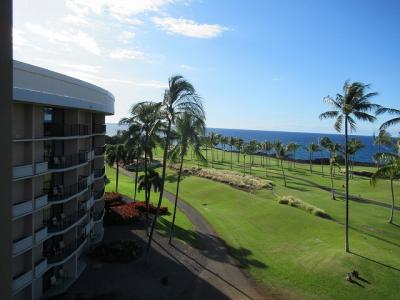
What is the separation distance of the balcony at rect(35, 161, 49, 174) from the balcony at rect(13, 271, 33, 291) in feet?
19.9

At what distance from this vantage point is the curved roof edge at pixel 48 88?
2186cm

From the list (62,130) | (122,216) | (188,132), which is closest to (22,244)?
(62,130)

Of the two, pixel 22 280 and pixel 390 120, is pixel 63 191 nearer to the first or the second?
pixel 22 280

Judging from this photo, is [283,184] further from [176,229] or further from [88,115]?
[88,115]

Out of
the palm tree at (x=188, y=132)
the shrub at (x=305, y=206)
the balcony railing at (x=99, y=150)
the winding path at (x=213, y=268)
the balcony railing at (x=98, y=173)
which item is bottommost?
the winding path at (x=213, y=268)

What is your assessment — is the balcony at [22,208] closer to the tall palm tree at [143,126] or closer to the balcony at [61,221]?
the balcony at [61,221]

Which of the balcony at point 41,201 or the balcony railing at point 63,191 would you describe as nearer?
the balcony at point 41,201

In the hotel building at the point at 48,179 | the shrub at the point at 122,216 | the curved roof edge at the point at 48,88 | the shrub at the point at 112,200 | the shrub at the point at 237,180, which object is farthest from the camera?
the shrub at the point at 237,180

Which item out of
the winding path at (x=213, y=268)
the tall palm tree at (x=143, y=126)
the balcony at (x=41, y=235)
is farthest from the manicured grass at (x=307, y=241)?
the balcony at (x=41, y=235)

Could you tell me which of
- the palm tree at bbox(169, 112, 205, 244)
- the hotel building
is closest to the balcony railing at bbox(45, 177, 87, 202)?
the hotel building

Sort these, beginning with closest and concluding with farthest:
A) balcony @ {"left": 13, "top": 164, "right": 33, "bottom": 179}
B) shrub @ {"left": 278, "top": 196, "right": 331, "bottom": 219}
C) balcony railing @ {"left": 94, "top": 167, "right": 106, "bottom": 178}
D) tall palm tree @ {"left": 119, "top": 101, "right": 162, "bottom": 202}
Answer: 1. balcony @ {"left": 13, "top": 164, "right": 33, "bottom": 179}
2. balcony railing @ {"left": 94, "top": 167, "right": 106, "bottom": 178}
3. tall palm tree @ {"left": 119, "top": 101, "right": 162, "bottom": 202}
4. shrub @ {"left": 278, "top": 196, "right": 331, "bottom": 219}

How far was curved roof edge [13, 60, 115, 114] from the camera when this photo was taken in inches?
861

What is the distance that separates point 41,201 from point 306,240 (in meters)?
26.9

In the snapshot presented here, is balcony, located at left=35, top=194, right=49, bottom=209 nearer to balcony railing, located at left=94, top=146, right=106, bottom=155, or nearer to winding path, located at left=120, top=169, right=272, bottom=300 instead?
winding path, located at left=120, top=169, right=272, bottom=300
